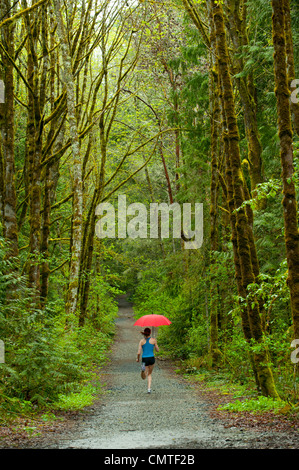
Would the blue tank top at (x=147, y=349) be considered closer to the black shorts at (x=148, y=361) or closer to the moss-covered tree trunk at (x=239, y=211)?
the black shorts at (x=148, y=361)

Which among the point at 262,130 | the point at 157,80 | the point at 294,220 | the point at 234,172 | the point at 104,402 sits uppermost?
the point at 157,80

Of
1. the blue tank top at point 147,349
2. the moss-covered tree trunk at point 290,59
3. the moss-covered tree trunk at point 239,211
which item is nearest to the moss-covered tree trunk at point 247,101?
the moss-covered tree trunk at point 290,59

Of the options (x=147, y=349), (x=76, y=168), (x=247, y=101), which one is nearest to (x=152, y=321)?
(x=147, y=349)

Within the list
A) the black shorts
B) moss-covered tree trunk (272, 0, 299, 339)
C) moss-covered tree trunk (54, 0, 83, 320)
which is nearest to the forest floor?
the black shorts

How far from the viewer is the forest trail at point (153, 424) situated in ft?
17.7

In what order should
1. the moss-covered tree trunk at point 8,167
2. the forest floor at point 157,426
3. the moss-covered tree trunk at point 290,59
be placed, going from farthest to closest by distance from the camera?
1. the moss-covered tree trunk at point 8,167
2. the moss-covered tree trunk at point 290,59
3. the forest floor at point 157,426

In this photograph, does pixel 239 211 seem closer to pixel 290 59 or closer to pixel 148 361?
pixel 290 59

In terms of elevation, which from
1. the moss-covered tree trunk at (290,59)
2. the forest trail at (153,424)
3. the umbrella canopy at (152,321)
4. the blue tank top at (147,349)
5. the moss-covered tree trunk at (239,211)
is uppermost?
the moss-covered tree trunk at (290,59)

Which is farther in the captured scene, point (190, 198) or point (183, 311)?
point (183, 311)

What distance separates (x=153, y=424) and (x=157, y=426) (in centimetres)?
23

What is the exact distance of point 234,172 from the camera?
8242 millimetres

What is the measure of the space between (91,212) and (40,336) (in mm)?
9693
